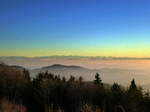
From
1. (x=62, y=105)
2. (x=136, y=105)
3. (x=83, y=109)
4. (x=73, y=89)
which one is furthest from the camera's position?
(x=73, y=89)

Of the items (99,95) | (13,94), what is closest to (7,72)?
(13,94)

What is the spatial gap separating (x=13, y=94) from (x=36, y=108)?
2847 mm

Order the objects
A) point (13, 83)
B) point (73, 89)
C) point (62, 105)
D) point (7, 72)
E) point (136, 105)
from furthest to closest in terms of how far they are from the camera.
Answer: point (7, 72)
point (13, 83)
point (73, 89)
point (62, 105)
point (136, 105)

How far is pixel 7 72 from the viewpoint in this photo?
23.9 meters

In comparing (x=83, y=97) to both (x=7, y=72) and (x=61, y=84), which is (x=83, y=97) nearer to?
(x=61, y=84)

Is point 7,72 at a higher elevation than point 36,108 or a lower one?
higher

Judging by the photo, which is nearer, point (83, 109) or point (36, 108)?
point (83, 109)

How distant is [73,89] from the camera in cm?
2009

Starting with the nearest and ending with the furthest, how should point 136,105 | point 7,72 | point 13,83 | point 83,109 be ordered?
point 83,109 → point 136,105 → point 13,83 → point 7,72

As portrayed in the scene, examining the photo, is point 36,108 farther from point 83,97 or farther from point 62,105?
point 83,97

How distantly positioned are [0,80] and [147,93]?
11.0 metres

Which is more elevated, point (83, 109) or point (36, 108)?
point (83, 109)

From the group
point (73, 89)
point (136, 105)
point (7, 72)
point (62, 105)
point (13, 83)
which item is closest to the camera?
point (136, 105)

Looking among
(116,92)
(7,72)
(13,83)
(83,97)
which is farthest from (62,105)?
(7,72)
